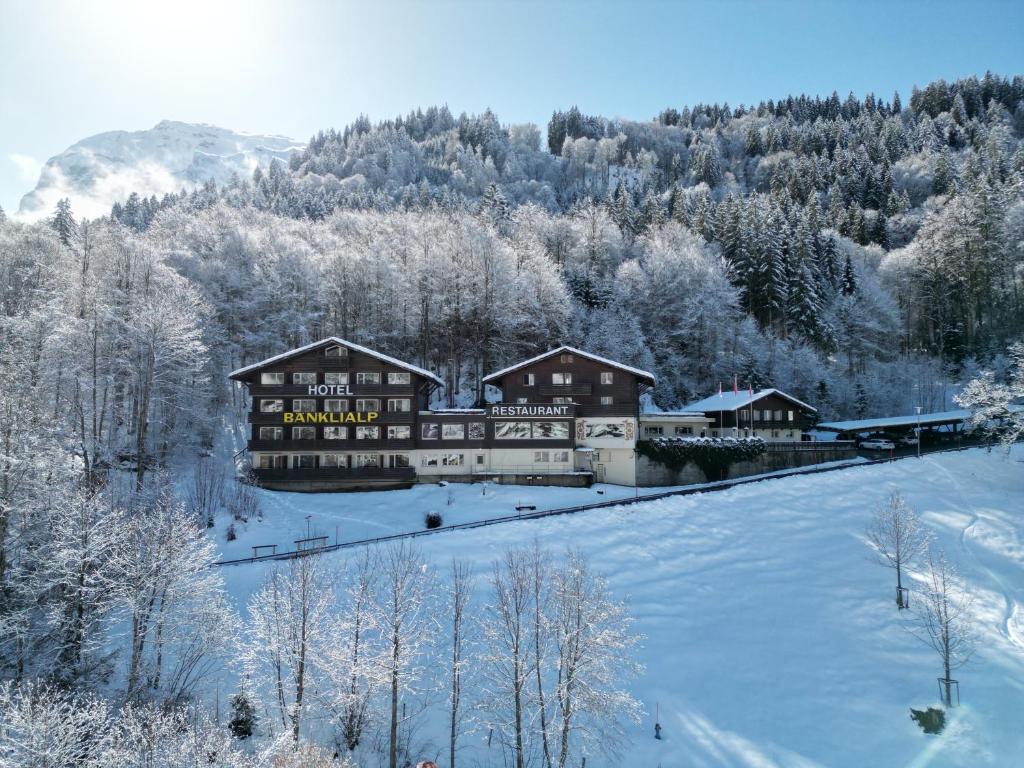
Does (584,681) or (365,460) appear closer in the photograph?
(584,681)

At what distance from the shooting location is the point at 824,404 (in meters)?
59.4

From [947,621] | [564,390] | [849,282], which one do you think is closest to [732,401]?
[564,390]

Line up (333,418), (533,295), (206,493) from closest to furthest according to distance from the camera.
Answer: (206,493) → (333,418) → (533,295)

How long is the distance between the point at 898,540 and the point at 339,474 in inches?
1338

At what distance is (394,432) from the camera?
41.4 meters

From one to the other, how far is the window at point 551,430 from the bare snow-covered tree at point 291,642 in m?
23.5

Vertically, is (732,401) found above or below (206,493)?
above

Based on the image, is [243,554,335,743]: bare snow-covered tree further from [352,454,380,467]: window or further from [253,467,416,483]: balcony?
[352,454,380,467]: window

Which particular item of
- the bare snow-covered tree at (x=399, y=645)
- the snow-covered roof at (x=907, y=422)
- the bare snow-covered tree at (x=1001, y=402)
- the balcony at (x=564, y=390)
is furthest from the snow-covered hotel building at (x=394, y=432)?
the bare snow-covered tree at (x=1001, y=402)

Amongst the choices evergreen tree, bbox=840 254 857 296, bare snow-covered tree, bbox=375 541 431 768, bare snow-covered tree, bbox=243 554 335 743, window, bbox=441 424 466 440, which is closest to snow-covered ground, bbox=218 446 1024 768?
bare snow-covered tree, bbox=375 541 431 768

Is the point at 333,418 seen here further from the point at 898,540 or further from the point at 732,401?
the point at 898,540

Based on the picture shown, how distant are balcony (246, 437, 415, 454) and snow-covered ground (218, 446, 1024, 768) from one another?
3599 mm

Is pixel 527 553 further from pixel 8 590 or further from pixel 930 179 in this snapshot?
pixel 930 179

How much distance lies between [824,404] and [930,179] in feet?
223
